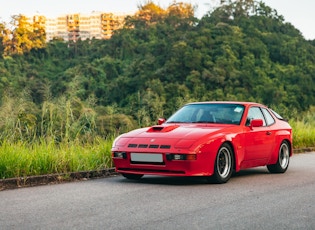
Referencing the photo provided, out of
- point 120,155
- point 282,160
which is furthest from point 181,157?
point 282,160

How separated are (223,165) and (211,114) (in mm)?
1233

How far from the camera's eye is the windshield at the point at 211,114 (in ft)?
35.5

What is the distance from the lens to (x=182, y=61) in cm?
7681

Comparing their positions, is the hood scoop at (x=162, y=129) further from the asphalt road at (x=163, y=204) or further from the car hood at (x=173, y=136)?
the asphalt road at (x=163, y=204)

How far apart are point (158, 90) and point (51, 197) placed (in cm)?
5990

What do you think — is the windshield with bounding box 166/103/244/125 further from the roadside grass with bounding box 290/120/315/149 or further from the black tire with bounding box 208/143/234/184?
the roadside grass with bounding box 290/120/315/149

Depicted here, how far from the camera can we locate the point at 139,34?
340ft

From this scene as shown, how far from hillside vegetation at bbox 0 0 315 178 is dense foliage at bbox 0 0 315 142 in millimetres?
127

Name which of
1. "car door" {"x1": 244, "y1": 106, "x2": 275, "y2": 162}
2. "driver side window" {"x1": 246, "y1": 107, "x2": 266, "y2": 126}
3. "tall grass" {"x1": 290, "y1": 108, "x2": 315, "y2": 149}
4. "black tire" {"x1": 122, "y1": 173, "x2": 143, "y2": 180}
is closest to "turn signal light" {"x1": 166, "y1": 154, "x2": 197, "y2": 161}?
"black tire" {"x1": 122, "y1": 173, "x2": 143, "y2": 180}

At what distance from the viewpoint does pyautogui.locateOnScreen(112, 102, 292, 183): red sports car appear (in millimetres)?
9492

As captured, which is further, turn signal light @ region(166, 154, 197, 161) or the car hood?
the car hood

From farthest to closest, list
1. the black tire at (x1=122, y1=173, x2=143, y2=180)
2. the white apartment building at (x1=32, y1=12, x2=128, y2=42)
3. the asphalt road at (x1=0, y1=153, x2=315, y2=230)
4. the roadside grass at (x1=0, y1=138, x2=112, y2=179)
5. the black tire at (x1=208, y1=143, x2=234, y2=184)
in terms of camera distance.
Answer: the white apartment building at (x1=32, y1=12, x2=128, y2=42)
the black tire at (x1=122, y1=173, x2=143, y2=180)
the roadside grass at (x1=0, y1=138, x2=112, y2=179)
the black tire at (x1=208, y1=143, x2=234, y2=184)
the asphalt road at (x1=0, y1=153, x2=315, y2=230)

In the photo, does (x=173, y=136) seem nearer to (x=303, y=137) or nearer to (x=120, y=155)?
(x=120, y=155)

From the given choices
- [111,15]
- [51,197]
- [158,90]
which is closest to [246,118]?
[51,197]
